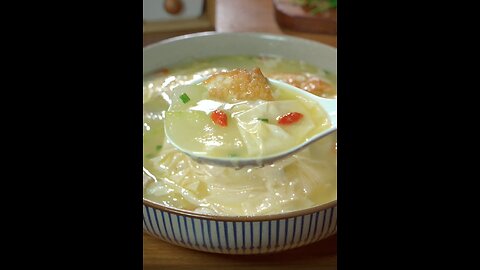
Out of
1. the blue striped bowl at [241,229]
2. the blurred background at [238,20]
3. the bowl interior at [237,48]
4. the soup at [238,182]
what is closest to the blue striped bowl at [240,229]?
the blue striped bowl at [241,229]

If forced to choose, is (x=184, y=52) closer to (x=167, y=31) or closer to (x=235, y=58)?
(x=235, y=58)

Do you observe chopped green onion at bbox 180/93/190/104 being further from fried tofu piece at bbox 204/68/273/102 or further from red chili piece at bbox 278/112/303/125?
red chili piece at bbox 278/112/303/125

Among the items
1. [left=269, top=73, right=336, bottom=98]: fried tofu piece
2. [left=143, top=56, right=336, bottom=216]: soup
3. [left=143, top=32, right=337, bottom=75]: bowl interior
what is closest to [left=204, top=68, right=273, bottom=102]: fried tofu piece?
[left=143, top=56, right=336, bottom=216]: soup

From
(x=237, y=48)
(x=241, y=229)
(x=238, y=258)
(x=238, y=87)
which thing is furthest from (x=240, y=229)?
(x=237, y=48)
